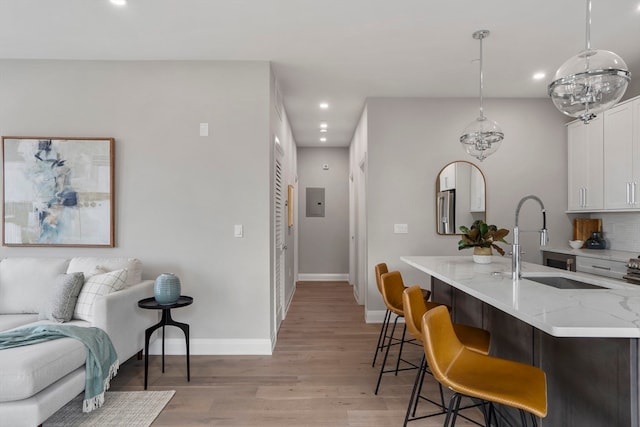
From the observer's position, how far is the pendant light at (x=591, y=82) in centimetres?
180

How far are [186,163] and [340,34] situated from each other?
1802 millimetres

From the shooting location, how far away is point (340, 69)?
355cm

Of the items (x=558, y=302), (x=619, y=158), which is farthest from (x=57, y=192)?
(x=619, y=158)

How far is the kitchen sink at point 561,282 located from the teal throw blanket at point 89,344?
9.43 feet

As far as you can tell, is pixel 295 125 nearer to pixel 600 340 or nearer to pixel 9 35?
pixel 9 35

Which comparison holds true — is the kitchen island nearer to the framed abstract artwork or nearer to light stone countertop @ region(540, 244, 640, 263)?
light stone countertop @ region(540, 244, 640, 263)

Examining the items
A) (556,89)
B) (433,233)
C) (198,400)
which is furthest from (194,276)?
(556,89)

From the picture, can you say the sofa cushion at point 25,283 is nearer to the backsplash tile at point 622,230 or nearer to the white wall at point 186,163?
the white wall at point 186,163

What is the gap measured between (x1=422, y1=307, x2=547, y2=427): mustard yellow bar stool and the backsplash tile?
333 centimetres

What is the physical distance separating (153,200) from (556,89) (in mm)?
3240

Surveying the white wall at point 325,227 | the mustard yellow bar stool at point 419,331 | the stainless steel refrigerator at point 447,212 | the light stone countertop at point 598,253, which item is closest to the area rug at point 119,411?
the mustard yellow bar stool at point 419,331

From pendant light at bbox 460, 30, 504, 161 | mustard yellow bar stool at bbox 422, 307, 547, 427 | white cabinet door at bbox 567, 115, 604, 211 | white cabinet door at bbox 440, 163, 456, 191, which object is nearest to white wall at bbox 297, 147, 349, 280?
white cabinet door at bbox 440, 163, 456, 191

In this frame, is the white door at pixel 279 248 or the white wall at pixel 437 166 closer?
the white door at pixel 279 248

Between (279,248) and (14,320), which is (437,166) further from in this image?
(14,320)
